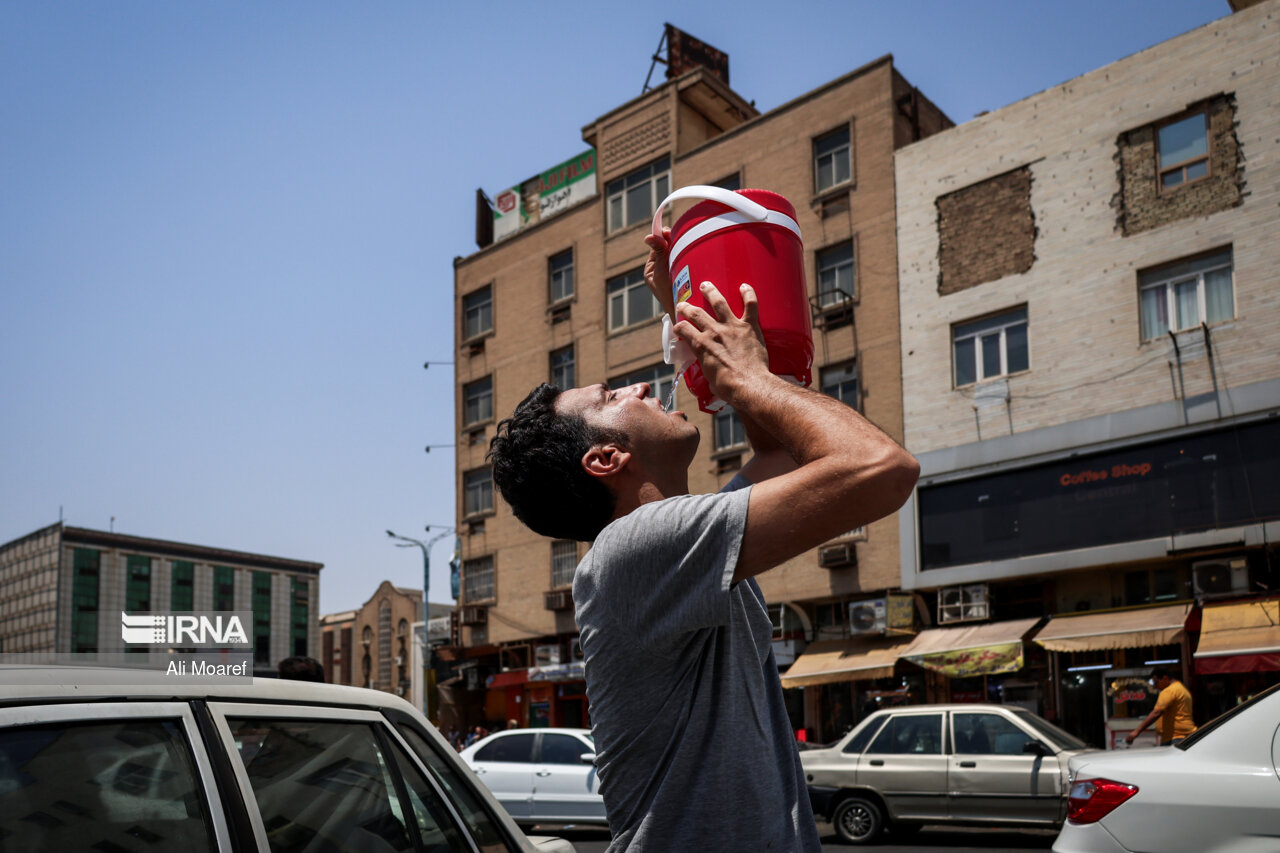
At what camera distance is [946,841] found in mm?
12891

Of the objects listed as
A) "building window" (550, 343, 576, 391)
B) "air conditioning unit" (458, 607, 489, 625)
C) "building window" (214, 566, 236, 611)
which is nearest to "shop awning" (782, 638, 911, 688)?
"building window" (550, 343, 576, 391)

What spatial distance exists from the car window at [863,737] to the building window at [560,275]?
73.4ft

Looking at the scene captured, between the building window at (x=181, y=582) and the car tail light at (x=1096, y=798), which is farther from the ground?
the building window at (x=181, y=582)

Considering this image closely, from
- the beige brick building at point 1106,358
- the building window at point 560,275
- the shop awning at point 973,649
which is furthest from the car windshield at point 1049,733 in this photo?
the building window at point 560,275

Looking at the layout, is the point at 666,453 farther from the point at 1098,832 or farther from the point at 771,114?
the point at 771,114

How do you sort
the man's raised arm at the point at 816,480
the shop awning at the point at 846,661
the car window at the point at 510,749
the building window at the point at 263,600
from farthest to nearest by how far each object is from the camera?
1. the building window at the point at 263,600
2. the shop awning at the point at 846,661
3. the car window at the point at 510,749
4. the man's raised arm at the point at 816,480

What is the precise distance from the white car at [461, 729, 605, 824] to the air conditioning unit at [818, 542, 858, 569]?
1130 cm

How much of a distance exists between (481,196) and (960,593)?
77.4 feet

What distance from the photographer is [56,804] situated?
7.44 feet

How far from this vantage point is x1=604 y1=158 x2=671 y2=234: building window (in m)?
31.5

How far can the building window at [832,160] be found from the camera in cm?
2708

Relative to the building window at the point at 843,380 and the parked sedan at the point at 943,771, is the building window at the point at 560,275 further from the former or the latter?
the parked sedan at the point at 943,771

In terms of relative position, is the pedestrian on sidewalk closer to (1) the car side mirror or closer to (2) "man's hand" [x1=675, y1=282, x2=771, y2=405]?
(2) "man's hand" [x1=675, y1=282, x2=771, y2=405]

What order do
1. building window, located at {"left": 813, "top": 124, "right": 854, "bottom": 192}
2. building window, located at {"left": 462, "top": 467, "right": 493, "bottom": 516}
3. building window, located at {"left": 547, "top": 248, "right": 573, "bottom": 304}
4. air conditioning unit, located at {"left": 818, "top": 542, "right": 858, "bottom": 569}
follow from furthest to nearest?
building window, located at {"left": 462, "top": 467, "right": 493, "bottom": 516} → building window, located at {"left": 547, "top": 248, "right": 573, "bottom": 304} → building window, located at {"left": 813, "top": 124, "right": 854, "bottom": 192} → air conditioning unit, located at {"left": 818, "top": 542, "right": 858, "bottom": 569}
